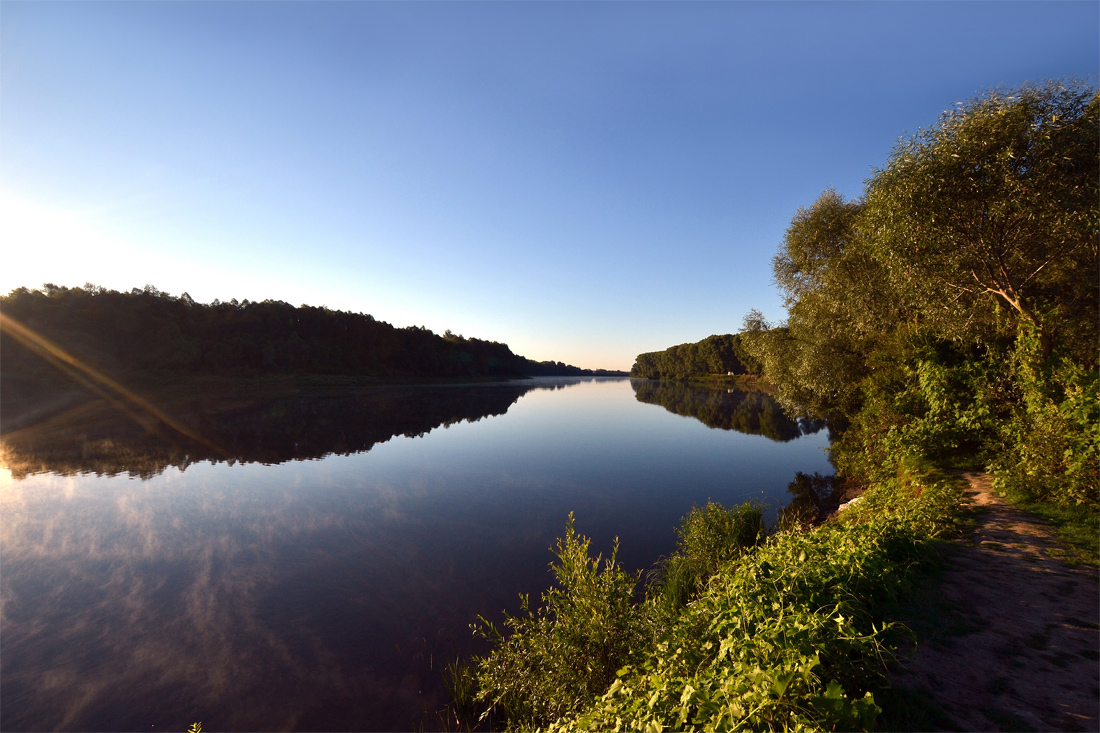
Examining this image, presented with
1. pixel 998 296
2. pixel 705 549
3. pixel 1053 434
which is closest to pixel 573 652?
pixel 705 549

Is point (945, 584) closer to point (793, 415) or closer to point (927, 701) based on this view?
point (927, 701)

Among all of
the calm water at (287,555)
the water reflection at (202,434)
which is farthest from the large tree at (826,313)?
the water reflection at (202,434)

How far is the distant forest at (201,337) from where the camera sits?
A: 2472 inches

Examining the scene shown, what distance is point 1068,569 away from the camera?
5.98 m

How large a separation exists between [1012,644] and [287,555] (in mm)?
14452

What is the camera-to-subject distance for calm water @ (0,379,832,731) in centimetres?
666

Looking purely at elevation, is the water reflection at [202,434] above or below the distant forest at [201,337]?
below

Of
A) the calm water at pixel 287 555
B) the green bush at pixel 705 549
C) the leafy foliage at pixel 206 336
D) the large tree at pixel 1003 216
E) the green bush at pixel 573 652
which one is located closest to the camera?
the green bush at pixel 573 652

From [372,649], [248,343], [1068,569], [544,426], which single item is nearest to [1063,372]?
[1068,569]

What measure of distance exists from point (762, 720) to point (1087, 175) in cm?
1456

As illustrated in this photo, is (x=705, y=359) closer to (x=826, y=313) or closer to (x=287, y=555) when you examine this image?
(x=826, y=313)

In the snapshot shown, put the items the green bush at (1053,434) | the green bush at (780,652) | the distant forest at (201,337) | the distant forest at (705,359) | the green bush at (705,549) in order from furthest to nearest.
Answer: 1. the distant forest at (705,359)
2. the distant forest at (201,337)
3. the green bush at (705,549)
4. the green bush at (1053,434)
5. the green bush at (780,652)

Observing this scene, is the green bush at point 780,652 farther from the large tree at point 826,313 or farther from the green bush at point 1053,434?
the large tree at point 826,313

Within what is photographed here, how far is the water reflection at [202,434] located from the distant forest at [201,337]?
27431mm
